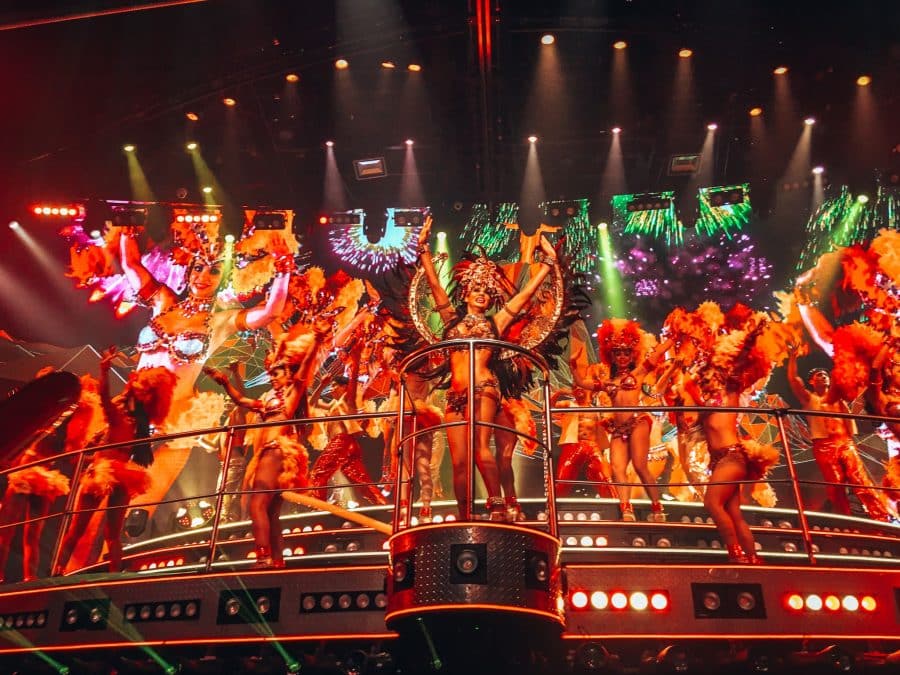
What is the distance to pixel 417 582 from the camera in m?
A: 3.25

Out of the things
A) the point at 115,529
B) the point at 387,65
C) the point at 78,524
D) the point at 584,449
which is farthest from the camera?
the point at 387,65

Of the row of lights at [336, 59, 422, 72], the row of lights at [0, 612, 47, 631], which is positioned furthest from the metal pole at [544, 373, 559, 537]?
the row of lights at [336, 59, 422, 72]

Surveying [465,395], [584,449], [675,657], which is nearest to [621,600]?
[675,657]

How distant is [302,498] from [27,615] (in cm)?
209

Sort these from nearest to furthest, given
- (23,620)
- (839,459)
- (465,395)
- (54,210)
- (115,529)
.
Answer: (23,620), (465,395), (115,529), (839,459), (54,210)

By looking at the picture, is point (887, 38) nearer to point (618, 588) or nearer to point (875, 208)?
point (875, 208)

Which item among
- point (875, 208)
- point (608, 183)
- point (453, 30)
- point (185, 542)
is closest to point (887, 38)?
point (875, 208)

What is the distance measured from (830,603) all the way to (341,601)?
2.66 metres

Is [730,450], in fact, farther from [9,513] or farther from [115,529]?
[9,513]

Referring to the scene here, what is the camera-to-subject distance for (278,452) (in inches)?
219

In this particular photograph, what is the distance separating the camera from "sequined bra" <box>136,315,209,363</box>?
40.4 ft

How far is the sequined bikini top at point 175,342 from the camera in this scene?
1233cm

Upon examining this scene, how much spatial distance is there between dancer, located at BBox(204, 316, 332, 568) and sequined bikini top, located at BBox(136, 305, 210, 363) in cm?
610

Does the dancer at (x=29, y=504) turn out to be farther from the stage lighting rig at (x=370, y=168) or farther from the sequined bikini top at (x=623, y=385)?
the stage lighting rig at (x=370, y=168)
